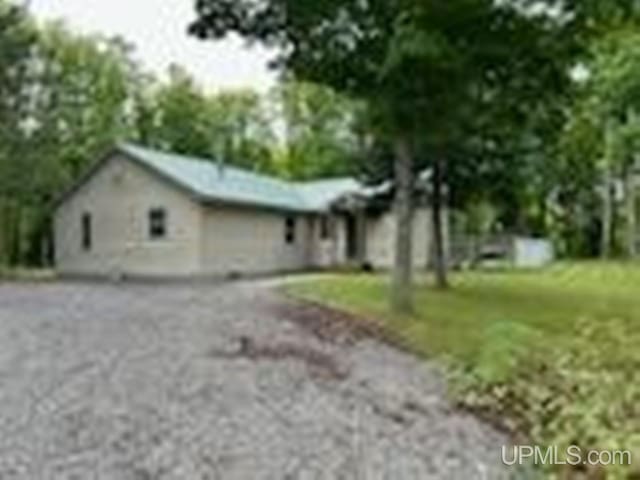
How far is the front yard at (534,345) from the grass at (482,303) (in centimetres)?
2

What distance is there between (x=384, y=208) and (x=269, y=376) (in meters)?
23.8


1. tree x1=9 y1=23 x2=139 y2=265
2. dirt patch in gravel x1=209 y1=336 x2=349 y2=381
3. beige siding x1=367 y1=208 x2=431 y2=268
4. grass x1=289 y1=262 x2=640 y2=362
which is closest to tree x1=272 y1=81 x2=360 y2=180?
tree x1=9 y1=23 x2=139 y2=265

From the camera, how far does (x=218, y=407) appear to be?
11.3 meters

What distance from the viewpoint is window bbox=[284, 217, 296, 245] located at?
4153cm

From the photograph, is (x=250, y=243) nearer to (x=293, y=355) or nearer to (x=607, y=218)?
(x=607, y=218)

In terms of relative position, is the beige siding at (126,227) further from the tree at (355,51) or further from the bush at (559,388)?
the bush at (559,388)

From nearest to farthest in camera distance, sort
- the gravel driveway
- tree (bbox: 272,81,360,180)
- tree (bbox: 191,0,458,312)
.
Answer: the gravel driveway → tree (bbox: 191,0,458,312) → tree (bbox: 272,81,360,180)

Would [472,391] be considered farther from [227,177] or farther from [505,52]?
[227,177]

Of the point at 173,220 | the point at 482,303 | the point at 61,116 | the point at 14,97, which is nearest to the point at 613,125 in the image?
the point at 173,220

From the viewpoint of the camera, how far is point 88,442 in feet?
30.6

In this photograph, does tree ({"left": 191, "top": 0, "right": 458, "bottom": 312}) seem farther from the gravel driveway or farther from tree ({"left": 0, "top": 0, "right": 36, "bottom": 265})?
tree ({"left": 0, "top": 0, "right": 36, "bottom": 265})

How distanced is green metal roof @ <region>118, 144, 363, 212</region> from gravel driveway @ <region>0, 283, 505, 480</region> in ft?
57.6

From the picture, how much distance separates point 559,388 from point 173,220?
23858mm

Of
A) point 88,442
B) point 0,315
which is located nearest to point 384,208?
point 0,315
